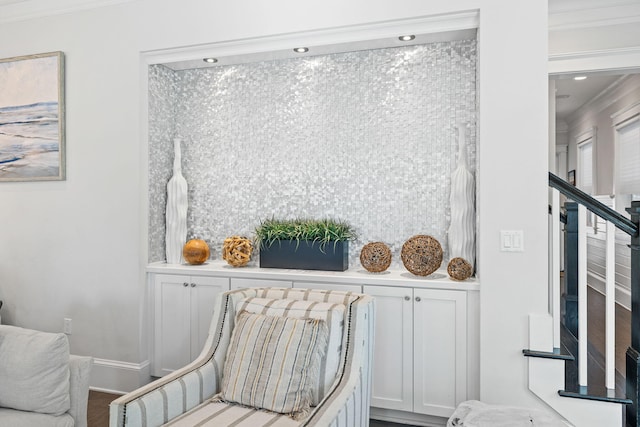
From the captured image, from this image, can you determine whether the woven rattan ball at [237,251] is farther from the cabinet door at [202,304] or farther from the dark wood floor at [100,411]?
the dark wood floor at [100,411]

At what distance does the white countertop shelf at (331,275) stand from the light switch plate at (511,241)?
0.80 feet

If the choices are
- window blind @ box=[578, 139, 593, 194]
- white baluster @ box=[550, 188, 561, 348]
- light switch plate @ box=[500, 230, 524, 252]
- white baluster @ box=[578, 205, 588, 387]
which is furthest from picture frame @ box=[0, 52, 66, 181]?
window blind @ box=[578, 139, 593, 194]

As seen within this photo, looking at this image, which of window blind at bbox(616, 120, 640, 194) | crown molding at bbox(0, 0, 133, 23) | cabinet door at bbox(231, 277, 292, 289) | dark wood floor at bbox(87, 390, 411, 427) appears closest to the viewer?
dark wood floor at bbox(87, 390, 411, 427)

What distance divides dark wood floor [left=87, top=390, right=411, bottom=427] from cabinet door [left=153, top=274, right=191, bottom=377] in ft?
1.11

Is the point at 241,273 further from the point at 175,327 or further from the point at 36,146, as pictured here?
the point at 36,146

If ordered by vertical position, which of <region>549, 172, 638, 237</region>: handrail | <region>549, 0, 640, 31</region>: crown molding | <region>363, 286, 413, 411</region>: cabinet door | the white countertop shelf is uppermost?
<region>549, 0, 640, 31</region>: crown molding

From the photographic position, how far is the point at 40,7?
10.7 feet

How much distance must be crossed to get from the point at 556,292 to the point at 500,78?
116 centimetres

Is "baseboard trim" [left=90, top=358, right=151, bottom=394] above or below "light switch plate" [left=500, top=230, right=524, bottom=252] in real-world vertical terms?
below

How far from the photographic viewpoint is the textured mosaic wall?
2.82m

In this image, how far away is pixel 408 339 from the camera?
2.54m

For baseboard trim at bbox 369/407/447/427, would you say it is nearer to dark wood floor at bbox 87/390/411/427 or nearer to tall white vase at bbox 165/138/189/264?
dark wood floor at bbox 87/390/411/427

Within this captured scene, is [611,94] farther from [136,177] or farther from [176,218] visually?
[136,177]

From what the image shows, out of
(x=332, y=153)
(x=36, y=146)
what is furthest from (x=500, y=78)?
(x=36, y=146)
